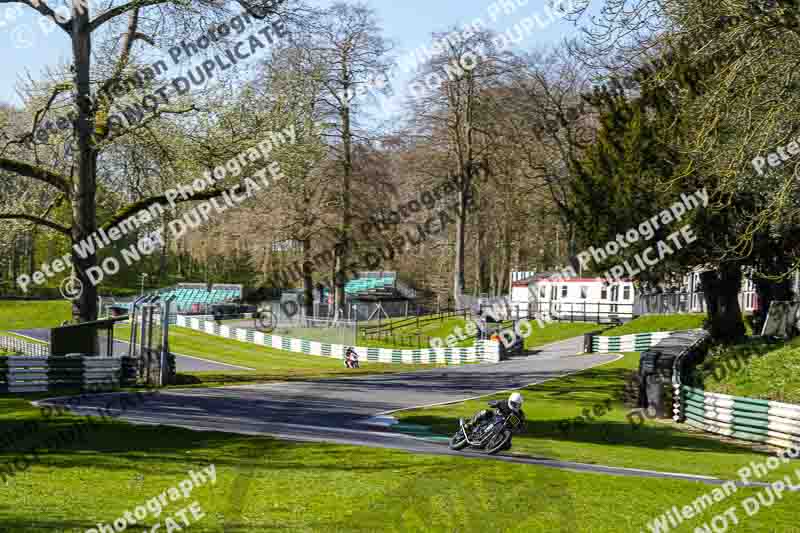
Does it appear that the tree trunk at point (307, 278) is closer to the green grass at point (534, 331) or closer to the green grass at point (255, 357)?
the green grass at point (255, 357)

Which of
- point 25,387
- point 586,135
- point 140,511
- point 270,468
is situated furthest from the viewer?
point 586,135

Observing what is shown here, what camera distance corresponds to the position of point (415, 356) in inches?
1703

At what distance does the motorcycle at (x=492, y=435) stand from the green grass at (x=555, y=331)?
3193 cm

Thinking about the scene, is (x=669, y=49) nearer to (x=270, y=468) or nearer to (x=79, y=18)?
(x=270, y=468)

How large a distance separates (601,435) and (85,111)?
48.9 ft

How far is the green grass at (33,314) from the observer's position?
197 ft

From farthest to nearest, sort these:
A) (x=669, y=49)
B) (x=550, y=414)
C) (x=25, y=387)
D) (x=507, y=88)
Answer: (x=507, y=88) < (x=550, y=414) < (x=25, y=387) < (x=669, y=49)

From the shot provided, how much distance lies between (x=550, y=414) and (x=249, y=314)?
4020 cm

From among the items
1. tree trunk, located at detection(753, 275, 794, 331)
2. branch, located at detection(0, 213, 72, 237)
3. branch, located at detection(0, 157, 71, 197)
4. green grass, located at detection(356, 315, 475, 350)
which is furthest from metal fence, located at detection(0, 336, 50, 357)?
tree trunk, located at detection(753, 275, 794, 331)

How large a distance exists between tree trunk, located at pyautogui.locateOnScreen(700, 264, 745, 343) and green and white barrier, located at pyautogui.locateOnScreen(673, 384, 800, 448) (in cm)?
830

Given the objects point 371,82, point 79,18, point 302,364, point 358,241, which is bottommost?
point 302,364

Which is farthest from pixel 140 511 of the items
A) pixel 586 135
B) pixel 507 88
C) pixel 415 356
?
pixel 586 135

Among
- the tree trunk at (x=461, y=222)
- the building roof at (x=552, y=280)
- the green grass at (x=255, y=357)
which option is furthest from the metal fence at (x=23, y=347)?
the building roof at (x=552, y=280)

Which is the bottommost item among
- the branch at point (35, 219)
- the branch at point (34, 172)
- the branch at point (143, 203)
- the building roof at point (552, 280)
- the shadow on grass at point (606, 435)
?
the shadow on grass at point (606, 435)
